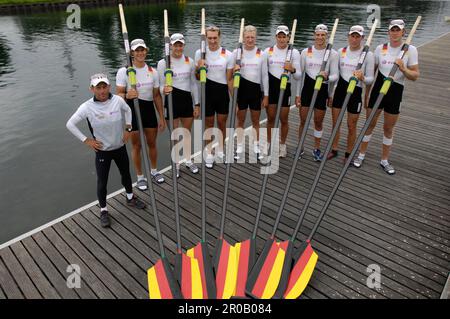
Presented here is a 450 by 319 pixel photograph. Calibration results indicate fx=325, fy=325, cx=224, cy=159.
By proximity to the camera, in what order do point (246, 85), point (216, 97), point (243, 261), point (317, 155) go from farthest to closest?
1. point (317, 155)
2. point (246, 85)
3. point (216, 97)
4. point (243, 261)

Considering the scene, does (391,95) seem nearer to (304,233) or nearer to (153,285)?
(304,233)

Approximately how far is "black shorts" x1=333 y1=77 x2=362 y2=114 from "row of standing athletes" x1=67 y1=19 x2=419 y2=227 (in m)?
0.01

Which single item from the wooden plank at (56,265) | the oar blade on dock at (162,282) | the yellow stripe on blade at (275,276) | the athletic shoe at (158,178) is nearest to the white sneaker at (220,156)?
the athletic shoe at (158,178)

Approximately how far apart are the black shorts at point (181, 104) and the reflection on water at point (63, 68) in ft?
12.3

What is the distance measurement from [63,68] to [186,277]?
2049cm

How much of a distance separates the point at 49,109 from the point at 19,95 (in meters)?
3.08

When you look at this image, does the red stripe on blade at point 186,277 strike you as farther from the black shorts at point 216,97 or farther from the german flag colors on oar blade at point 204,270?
the black shorts at point 216,97

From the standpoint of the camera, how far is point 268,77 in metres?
6.50

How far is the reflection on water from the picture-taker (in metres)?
8.73

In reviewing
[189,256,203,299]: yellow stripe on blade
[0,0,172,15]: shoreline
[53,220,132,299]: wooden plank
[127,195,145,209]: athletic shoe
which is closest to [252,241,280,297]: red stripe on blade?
[189,256,203,299]: yellow stripe on blade

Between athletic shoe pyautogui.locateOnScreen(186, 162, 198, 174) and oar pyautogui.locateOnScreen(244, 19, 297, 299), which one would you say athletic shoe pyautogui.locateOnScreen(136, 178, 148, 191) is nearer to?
athletic shoe pyautogui.locateOnScreen(186, 162, 198, 174)

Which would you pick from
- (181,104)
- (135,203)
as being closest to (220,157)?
(181,104)

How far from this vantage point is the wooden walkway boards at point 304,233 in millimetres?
4383
